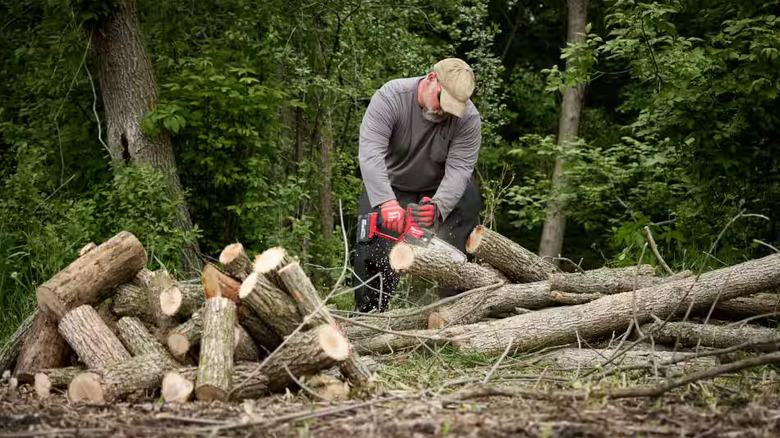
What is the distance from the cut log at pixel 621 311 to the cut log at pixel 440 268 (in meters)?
0.32

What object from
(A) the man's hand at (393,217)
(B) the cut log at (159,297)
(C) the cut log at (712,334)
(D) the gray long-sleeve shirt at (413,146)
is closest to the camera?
(B) the cut log at (159,297)

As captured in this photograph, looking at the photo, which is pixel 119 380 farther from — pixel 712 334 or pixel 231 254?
pixel 712 334

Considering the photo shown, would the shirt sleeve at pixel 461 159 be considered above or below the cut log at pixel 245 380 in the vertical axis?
above

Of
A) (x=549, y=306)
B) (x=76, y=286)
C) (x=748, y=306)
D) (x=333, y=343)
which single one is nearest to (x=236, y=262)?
(x=333, y=343)

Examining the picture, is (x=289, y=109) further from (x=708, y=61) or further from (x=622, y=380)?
(x=622, y=380)

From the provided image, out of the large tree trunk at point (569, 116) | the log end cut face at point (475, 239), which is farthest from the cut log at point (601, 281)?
the large tree trunk at point (569, 116)

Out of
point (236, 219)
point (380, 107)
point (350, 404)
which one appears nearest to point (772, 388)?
point (350, 404)

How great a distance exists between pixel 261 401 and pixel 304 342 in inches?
13.8

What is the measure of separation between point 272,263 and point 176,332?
2.21ft

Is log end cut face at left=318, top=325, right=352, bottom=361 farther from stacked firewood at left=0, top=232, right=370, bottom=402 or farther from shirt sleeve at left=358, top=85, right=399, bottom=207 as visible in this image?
shirt sleeve at left=358, top=85, right=399, bottom=207

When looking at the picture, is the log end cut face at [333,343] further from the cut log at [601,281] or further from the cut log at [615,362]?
the cut log at [601,281]

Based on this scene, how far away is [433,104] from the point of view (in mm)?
5582

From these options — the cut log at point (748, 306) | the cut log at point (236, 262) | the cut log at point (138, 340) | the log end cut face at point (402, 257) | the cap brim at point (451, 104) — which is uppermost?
the cap brim at point (451, 104)

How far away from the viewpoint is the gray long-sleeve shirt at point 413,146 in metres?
5.59
